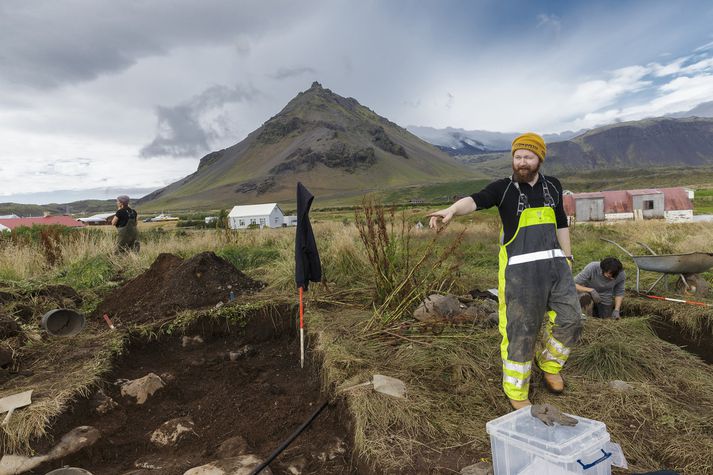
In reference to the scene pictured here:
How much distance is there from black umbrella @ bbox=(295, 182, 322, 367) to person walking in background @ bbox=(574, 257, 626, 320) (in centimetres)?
356

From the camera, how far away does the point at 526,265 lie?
2.75 m

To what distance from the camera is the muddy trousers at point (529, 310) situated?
276 centimetres

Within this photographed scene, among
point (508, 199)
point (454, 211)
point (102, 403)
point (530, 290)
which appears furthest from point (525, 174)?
point (102, 403)

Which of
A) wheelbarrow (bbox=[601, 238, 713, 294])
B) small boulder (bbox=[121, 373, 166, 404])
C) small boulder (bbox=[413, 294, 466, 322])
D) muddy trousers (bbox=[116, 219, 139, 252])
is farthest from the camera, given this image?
muddy trousers (bbox=[116, 219, 139, 252])

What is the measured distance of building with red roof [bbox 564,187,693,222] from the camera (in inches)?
1215

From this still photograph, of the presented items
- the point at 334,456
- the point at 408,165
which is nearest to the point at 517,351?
the point at 334,456

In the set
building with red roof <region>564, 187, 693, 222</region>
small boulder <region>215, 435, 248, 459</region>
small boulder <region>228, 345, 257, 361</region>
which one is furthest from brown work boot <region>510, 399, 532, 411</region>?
building with red roof <region>564, 187, 693, 222</region>

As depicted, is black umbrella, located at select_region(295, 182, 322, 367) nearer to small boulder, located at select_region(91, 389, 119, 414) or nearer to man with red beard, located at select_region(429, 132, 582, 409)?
small boulder, located at select_region(91, 389, 119, 414)

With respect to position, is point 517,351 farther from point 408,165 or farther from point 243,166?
point 243,166

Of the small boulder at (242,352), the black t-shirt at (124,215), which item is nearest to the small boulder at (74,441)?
the small boulder at (242,352)

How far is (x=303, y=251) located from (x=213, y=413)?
1.76 meters

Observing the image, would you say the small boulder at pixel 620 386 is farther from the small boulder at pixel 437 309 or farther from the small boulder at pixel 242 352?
the small boulder at pixel 242 352

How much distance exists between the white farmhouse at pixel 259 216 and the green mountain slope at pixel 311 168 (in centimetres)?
6176

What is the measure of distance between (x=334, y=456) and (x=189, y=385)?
1954mm
